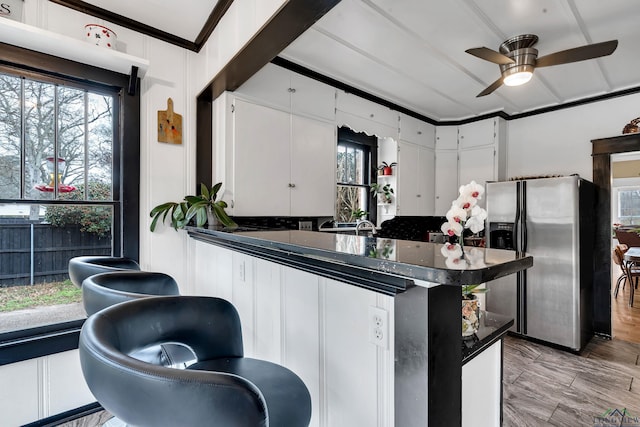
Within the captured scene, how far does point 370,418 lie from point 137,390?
70 centimetres

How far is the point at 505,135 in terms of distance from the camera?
417 centimetres

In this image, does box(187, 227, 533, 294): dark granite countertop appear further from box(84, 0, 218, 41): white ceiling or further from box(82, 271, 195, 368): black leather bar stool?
box(84, 0, 218, 41): white ceiling

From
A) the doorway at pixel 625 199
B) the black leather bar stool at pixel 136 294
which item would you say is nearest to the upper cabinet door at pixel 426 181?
the doorway at pixel 625 199

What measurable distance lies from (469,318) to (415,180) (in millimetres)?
3188

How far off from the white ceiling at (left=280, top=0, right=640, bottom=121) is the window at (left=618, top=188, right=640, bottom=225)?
4.88 m

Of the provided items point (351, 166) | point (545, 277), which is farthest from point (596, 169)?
point (351, 166)

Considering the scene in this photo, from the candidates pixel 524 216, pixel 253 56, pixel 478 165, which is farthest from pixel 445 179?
pixel 253 56

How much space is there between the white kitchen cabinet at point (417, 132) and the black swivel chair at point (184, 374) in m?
3.40

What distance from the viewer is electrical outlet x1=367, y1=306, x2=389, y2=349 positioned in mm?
879

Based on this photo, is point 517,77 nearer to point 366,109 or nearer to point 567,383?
point 366,109

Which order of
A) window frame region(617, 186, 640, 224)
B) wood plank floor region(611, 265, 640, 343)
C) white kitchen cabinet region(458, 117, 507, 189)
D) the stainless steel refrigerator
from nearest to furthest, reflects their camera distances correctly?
the stainless steel refrigerator
wood plank floor region(611, 265, 640, 343)
white kitchen cabinet region(458, 117, 507, 189)
window frame region(617, 186, 640, 224)

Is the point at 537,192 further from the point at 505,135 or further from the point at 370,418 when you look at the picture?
the point at 370,418

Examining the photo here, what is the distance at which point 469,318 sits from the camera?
1059 mm

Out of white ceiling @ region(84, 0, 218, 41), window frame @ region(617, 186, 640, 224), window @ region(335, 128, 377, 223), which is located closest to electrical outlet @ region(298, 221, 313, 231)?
window @ region(335, 128, 377, 223)
